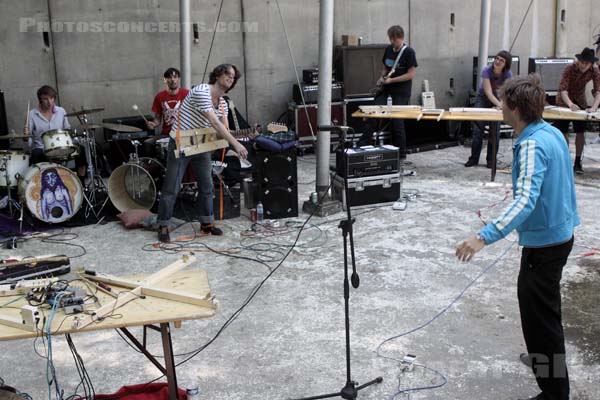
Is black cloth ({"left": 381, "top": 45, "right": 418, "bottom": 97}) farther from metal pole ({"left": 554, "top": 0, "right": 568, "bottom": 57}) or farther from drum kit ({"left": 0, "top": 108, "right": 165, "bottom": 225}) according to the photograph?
metal pole ({"left": 554, "top": 0, "right": 568, "bottom": 57})

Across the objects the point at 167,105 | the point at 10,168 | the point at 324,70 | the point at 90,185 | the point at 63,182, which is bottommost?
the point at 90,185

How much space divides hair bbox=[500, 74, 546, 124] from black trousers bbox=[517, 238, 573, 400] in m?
0.61

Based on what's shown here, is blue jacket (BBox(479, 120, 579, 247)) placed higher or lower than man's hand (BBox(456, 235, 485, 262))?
higher

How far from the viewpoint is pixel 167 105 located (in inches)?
311

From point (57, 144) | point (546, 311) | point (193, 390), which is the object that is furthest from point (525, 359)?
point (57, 144)

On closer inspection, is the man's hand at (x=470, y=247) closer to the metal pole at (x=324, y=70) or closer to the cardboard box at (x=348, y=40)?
the metal pole at (x=324, y=70)

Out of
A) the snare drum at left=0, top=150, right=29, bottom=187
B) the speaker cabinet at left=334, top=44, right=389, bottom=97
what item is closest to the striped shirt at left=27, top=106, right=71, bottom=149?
the snare drum at left=0, top=150, right=29, bottom=187

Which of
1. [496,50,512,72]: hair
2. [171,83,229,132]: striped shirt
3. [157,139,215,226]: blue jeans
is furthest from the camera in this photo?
[496,50,512,72]: hair

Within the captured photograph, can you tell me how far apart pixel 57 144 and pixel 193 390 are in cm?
443

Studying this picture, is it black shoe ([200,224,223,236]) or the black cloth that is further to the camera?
the black cloth

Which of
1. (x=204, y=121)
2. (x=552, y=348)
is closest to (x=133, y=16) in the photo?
(x=204, y=121)

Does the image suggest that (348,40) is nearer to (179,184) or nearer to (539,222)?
(179,184)

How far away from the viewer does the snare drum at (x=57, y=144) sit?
7.00m

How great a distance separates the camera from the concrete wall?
9047 millimetres
